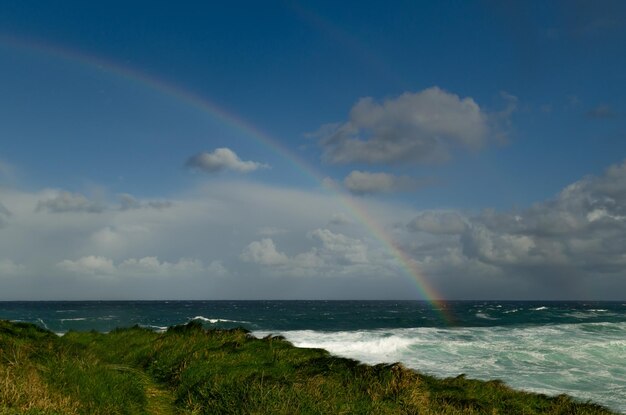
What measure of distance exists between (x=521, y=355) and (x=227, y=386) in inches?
1221

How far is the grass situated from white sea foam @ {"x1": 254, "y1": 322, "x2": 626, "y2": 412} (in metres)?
11.7

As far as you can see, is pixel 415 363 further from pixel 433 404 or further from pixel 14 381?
pixel 14 381

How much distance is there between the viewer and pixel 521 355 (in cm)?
3594

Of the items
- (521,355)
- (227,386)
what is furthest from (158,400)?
(521,355)

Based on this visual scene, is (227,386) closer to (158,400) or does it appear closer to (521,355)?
(158,400)

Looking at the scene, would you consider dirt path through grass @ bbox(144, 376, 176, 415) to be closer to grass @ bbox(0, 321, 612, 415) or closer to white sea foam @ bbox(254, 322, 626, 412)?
grass @ bbox(0, 321, 612, 415)

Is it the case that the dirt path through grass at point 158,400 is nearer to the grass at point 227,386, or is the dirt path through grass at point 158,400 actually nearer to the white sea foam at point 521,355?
the grass at point 227,386

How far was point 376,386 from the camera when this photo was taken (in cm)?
1216

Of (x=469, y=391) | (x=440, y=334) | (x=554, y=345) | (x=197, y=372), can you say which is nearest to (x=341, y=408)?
(x=197, y=372)

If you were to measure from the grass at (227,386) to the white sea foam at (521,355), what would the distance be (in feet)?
38.5

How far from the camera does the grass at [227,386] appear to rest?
9.45 meters

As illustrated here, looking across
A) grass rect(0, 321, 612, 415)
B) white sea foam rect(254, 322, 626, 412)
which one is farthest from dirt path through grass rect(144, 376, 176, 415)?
white sea foam rect(254, 322, 626, 412)

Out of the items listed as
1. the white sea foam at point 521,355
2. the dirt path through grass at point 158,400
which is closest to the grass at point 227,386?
the dirt path through grass at point 158,400

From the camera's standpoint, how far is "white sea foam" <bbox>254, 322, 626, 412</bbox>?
26250mm
